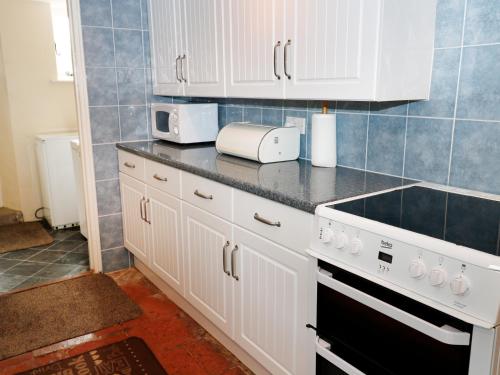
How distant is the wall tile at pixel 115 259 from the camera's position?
3082 millimetres

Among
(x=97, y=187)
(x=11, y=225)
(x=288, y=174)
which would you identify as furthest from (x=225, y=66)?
(x=11, y=225)

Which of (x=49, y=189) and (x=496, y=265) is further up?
(x=496, y=265)

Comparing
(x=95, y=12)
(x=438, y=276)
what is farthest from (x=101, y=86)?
(x=438, y=276)

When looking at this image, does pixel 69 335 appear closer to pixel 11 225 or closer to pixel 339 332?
pixel 339 332

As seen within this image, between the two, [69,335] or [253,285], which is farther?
[69,335]

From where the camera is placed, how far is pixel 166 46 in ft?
9.10

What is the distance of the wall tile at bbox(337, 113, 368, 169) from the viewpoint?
1.95 metres

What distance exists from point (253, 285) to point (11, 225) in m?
3.16

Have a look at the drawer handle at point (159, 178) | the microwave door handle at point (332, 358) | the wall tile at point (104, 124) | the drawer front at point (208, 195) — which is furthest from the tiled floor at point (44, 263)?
the microwave door handle at point (332, 358)

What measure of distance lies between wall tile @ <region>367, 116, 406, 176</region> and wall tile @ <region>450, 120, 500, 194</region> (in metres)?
0.23

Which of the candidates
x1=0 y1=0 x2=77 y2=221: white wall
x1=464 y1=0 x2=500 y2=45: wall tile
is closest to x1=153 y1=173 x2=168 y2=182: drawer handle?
x1=464 y1=0 x2=500 y2=45: wall tile

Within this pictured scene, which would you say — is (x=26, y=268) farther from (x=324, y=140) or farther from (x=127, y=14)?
(x=324, y=140)

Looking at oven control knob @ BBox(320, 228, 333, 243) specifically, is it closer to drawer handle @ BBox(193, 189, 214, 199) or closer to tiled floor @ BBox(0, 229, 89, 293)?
drawer handle @ BBox(193, 189, 214, 199)

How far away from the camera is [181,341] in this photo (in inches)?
88.4
